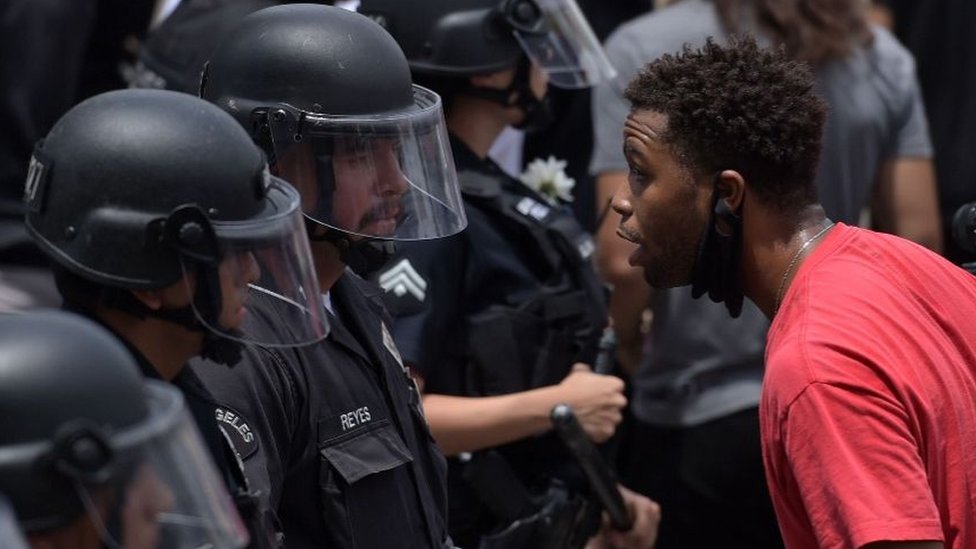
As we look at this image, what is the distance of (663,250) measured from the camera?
3180 millimetres

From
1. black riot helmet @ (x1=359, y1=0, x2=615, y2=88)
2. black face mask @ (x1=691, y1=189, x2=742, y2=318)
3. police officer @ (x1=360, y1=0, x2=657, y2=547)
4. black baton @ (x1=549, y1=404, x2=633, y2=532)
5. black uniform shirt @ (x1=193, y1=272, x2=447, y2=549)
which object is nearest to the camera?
black uniform shirt @ (x1=193, y1=272, x2=447, y2=549)

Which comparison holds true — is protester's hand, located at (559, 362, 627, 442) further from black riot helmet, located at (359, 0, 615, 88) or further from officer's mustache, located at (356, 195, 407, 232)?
officer's mustache, located at (356, 195, 407, 232)

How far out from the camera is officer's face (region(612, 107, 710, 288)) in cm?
312

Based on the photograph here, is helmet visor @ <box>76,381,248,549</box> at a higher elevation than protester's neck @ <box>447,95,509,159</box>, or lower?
higher

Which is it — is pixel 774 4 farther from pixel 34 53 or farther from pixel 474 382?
pixel 34 53

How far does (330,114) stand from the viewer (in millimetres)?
3125

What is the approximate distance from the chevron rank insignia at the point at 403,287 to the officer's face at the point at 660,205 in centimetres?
81

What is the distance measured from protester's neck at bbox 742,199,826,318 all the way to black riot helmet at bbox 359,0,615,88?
4.29 feet

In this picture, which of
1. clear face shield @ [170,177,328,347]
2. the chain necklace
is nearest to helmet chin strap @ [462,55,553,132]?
the chain necklace

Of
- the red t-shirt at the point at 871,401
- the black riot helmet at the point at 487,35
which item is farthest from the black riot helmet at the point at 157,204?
the black riot helmet at the point at 487,35

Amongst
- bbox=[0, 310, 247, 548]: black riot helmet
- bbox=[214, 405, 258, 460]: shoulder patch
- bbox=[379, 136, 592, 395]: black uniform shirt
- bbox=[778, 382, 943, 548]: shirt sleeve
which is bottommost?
bbox=[379, 136, 592, 395]: black uniform shirt

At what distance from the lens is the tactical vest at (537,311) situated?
4145 millimetres

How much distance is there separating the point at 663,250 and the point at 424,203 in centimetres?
43

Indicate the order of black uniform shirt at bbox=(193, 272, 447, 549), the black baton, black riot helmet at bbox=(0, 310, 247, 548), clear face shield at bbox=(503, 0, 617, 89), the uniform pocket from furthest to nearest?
clear face shield at bbox=(503, 0, 617, 89)
the black baton
the uniform pocket
black uniform shirt at bbox=(193, 272, 447, 549)
black riot helmet at bbox=(0, 310, 247, 548)
